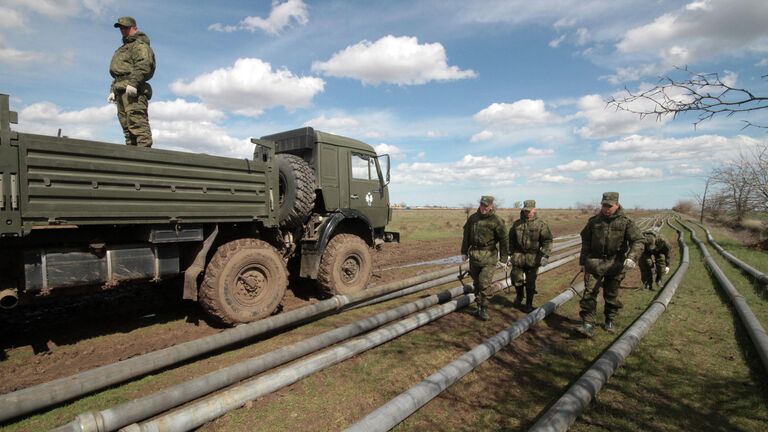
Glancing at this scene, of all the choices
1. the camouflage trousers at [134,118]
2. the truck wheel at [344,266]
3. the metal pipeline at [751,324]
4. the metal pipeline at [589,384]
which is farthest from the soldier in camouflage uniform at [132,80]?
the metal pipeline at [751,324]

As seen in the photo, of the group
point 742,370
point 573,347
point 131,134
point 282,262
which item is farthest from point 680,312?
point 131,134

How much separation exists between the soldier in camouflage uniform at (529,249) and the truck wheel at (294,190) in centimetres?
356

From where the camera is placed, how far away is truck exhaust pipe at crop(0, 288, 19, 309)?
3.84 meters

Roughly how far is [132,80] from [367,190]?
4264 millimetres

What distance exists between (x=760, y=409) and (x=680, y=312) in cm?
344

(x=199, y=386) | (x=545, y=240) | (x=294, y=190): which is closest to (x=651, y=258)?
(x=545, y=240)

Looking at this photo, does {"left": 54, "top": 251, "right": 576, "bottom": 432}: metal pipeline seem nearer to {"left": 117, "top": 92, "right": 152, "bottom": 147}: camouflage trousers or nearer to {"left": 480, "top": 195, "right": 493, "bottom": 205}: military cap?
{"left": 480, "top": 195, "right": 493, "bottom": 205}: military cap

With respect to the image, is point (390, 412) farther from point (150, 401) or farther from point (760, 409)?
point (760, 409)

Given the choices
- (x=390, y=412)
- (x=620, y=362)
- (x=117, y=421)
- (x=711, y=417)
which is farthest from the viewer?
(x=620, y=362)

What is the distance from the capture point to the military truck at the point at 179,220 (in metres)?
3.86

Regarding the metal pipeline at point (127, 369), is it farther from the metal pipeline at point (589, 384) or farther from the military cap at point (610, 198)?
the military cap at point (610, 198)

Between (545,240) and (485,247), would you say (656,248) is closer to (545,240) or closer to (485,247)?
(545,240)

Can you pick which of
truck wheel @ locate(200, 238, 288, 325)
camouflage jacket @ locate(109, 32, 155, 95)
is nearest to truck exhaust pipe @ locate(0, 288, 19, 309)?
truck wheel @ locate(200, 238, 288, 325)

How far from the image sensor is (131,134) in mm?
5410
